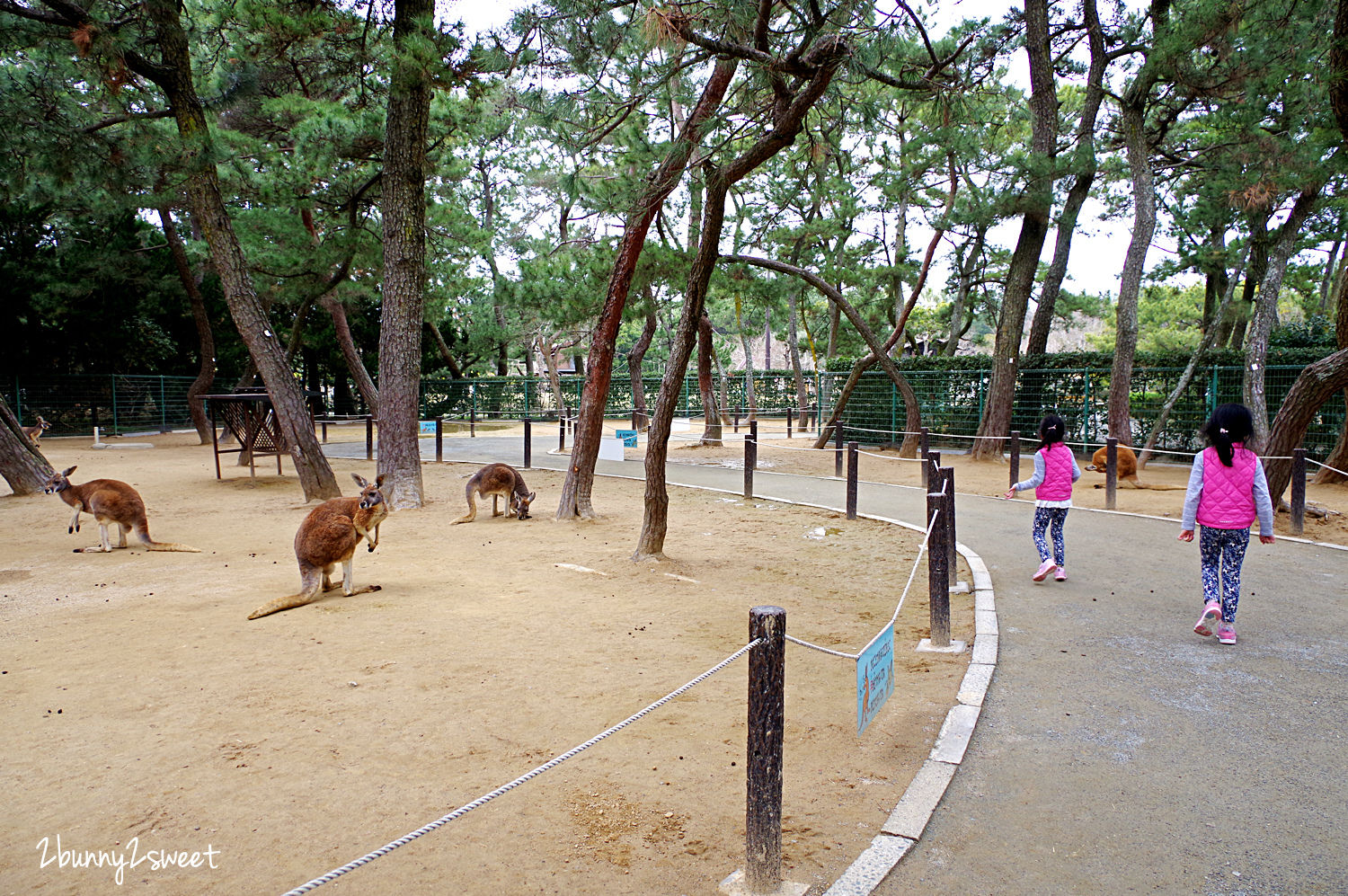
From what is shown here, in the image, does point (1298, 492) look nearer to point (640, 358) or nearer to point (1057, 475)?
point (1057, 475)

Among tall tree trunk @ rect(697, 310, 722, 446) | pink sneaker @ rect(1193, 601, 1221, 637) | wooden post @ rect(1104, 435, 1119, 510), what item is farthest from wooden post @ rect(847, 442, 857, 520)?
tall tree trunk @ rect(697, 310, 722, 446)

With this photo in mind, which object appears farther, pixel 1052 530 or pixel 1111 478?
pixel 1111 478

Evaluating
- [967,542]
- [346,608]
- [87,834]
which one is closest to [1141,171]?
[967,542]

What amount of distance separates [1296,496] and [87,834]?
440 inches

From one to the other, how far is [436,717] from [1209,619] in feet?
17.0

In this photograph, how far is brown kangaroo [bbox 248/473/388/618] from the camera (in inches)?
252

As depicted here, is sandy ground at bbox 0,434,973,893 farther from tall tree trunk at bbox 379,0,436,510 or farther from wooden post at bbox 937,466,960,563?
tall tree trunk at bbox 379,0,436,510

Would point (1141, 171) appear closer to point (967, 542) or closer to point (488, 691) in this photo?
point (967, 542)

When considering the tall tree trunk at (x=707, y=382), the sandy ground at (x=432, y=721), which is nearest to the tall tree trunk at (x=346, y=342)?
the tall tree trunk at (x=707, y=382)

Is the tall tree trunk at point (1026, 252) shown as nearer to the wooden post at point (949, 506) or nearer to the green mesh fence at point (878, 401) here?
the green mesh fence at point (878, 401)

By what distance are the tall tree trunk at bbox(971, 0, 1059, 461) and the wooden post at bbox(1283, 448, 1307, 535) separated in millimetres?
8532

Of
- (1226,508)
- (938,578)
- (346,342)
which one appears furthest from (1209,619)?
(346,342)

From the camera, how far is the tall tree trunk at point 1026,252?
17.7 metres

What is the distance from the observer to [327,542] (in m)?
6.43
